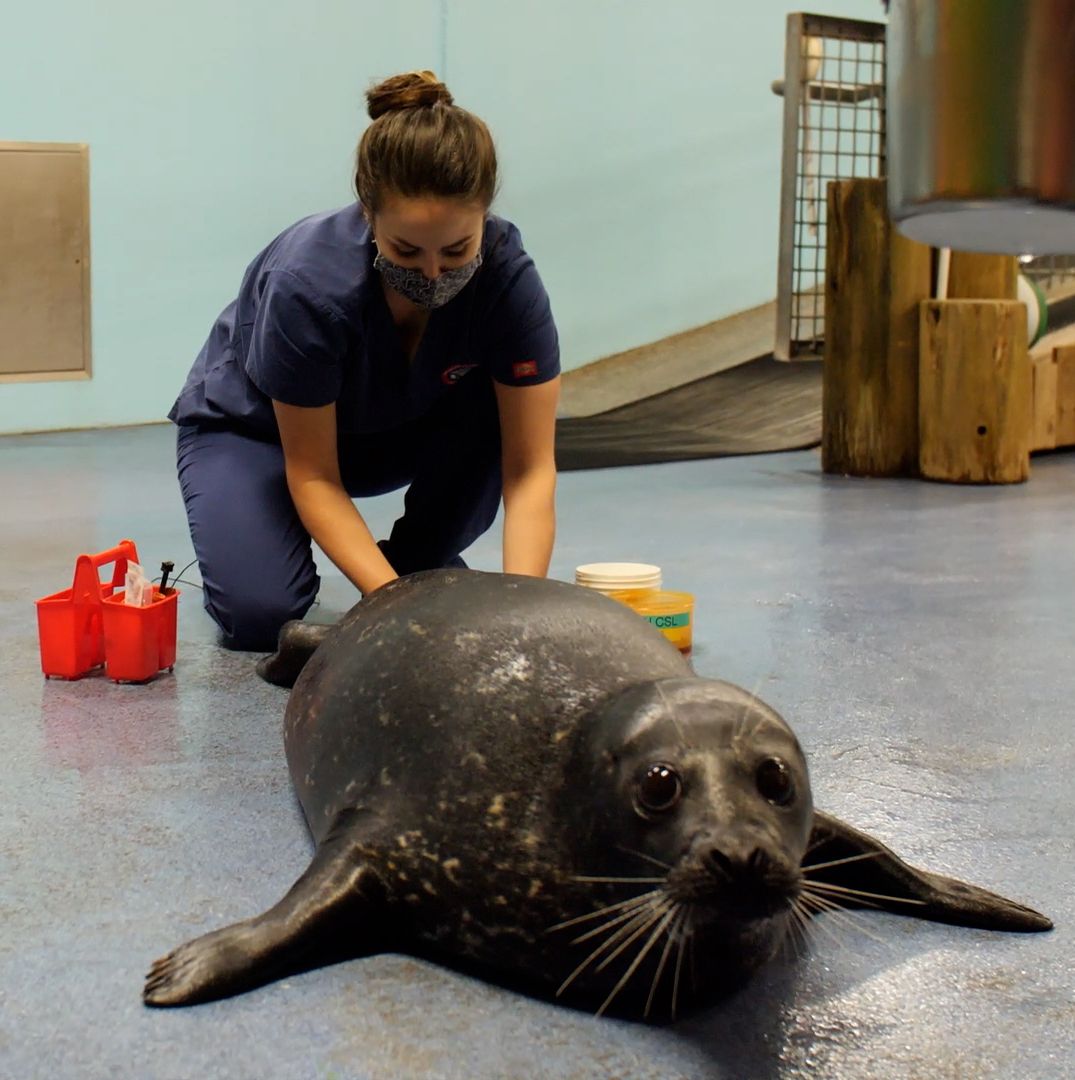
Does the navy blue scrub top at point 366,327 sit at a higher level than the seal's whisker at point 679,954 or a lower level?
higher

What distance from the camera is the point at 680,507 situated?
14.1 ft

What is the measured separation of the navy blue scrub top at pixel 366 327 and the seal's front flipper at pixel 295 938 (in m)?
1.01

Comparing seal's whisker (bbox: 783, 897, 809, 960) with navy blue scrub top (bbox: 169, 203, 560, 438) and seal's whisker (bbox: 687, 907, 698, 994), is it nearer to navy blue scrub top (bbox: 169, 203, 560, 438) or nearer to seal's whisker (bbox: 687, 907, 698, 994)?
seal's whisker (bbox: 687, 907, 698, 994)

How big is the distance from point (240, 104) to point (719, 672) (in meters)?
4.66

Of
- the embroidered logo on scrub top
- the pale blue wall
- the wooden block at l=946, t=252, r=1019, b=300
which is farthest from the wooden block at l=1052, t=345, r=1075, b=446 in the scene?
the embroidered logo on scrub top

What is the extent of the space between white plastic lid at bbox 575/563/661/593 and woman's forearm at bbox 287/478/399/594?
0.50m

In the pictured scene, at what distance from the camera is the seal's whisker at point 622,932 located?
1.19 metres

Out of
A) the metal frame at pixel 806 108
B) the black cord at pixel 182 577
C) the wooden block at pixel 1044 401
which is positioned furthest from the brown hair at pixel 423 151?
the wooden block at pixel 1044 401

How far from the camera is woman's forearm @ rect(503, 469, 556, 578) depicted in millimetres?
2256

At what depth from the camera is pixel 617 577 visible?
2639 mm

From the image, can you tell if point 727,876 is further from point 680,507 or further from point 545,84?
point 545,84

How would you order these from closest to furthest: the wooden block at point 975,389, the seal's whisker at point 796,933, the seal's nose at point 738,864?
the seal's nose at point 738,864 → the seal's whisker at point 796,933 → the wooden block at point 975,389

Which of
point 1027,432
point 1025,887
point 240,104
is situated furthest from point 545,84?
point 1025,887

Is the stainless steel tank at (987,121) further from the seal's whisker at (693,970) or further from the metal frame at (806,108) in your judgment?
the metal frame at (806,108)
